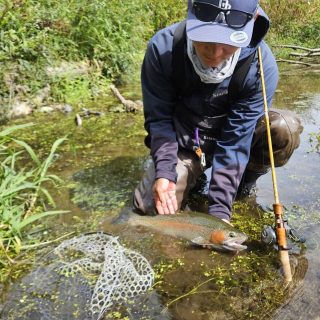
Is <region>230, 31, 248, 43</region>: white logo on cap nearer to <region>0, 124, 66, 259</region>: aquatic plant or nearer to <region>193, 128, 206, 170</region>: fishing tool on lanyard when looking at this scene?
<region>193, 128, 206, 170</region>: fishing tool on lanyard

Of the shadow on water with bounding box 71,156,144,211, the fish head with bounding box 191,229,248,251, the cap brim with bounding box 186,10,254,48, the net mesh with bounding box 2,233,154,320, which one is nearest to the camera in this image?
the net mesh with bounding box 2,233,154,320

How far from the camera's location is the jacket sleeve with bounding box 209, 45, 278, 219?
3240mm

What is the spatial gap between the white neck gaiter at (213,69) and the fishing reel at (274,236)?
1132 millimetres

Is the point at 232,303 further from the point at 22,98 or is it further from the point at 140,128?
the point at 22,98

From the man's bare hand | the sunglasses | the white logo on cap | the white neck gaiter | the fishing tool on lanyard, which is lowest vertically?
the man's bare hand

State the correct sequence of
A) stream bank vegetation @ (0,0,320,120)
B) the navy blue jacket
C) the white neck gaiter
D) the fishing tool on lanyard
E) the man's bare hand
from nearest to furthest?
the white neck gaiter, the man's bare hand, the navy blue jacket, the fishing tool on lanyard, stream bank vegetation @ (0,0,320,120)

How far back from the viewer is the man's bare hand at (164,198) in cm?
314

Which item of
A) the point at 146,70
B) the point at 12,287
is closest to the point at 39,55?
the point at 146,70

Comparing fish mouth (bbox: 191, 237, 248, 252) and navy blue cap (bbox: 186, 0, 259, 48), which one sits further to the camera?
fish mouth (bbox: 191, 237, 248, 252)

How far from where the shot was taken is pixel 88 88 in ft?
24.5

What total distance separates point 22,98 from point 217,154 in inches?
157

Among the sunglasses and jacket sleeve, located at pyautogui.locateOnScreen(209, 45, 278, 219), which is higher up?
the sunglasses

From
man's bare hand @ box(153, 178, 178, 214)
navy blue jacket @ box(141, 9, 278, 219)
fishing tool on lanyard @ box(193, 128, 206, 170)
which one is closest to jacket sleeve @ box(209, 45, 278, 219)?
navy blue jacket @ box(141, 9, 278, 219)

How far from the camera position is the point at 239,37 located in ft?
8.66
